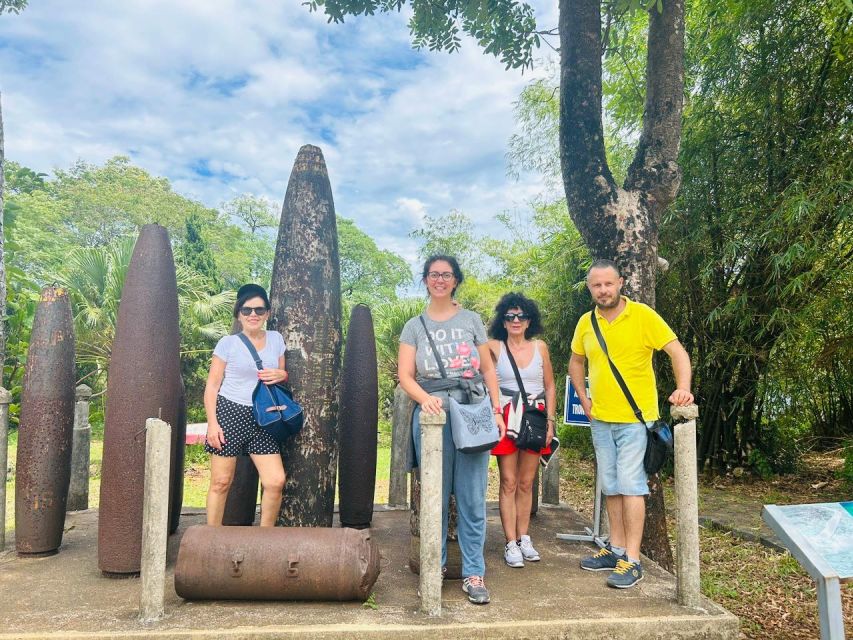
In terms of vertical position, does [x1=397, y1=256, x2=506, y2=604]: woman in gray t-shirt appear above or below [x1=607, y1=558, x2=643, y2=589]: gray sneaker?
above

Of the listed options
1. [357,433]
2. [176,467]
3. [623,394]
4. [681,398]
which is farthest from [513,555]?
[176,467]

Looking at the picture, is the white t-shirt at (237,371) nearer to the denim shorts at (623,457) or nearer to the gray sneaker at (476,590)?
the gray sneaker at (476,590)

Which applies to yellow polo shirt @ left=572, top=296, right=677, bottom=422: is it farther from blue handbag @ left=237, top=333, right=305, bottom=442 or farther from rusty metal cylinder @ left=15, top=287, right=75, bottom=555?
rusty metal cylinder @ left=15, top=287, right=75, bottom=555

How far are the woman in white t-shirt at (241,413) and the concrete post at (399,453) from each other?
2220 mm

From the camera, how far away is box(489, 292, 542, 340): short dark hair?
4.29 metres

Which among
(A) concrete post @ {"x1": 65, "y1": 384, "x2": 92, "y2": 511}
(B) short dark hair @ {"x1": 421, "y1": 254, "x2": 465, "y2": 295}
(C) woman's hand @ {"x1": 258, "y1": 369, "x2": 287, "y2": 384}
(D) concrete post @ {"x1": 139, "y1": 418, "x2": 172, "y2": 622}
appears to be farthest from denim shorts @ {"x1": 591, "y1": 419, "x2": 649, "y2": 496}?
(A) concrete post @ {"x1": 65, "y1": 384, "x2": 92, "y2": 511}

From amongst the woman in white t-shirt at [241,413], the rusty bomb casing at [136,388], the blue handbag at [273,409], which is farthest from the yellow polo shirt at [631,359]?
the rusty bomb casing at [136,388]

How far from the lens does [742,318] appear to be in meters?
8.05

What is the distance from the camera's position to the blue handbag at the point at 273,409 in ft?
13.0

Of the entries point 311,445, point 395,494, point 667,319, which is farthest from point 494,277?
point 311,445

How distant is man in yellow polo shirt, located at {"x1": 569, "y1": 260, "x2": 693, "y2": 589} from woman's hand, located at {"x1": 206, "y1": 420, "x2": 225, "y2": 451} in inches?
91.1

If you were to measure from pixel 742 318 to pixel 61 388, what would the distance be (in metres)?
7.52

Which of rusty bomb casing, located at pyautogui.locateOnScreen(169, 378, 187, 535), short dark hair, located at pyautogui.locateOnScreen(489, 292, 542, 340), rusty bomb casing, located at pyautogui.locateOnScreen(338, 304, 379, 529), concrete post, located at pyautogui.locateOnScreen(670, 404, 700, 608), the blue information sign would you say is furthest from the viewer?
rusty bomb casing, located at pyautogui.locateOnScreen(338, 304, 379, 529)

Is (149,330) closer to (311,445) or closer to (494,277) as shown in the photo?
(311,445)
